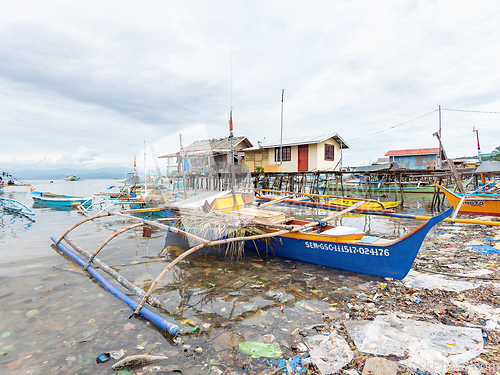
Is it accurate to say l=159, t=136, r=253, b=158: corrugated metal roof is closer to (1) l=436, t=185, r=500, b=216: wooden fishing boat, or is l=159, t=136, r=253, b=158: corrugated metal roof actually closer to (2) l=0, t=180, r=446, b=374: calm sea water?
(2) l=0, t=180, r=446, b=374: calm sea water

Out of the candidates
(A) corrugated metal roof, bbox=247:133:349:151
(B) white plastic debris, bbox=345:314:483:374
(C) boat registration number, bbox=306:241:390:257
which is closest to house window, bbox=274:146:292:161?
(A) corrugated metal roof, bbox=247:133:349:151

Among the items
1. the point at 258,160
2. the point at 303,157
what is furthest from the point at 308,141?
the point at 258,160

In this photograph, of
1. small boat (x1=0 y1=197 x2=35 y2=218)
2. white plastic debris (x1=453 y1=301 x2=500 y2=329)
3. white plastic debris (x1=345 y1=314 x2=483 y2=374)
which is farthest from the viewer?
small boat (x1=0 y1=197 x2=35 y2=218)

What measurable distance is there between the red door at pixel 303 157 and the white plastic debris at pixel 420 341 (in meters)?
21.1

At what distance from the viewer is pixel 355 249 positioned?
19.0 ft

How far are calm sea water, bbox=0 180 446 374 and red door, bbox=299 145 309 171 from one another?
58.9 feet

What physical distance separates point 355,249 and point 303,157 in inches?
759

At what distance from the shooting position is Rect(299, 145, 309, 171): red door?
24.0 m

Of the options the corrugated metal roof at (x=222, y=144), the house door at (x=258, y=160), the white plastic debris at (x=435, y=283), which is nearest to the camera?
the white plastic debris at (x=435, y=283)

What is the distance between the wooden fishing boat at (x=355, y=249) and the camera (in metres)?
4.96

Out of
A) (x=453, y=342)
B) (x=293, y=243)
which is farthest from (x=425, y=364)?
(x=293, y=243)

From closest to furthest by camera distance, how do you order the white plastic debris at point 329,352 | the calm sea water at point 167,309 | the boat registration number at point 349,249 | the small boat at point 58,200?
the white plastic debris at point 329,352 < the calm sea water at point 167,309 < the boat registration number at point 349,249 < the small boat at point 58,200

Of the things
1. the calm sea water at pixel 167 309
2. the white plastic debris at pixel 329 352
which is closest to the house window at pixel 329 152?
the calm sea water at pixel 167 309

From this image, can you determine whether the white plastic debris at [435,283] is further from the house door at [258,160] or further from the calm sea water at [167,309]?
the house door at [258,160]
